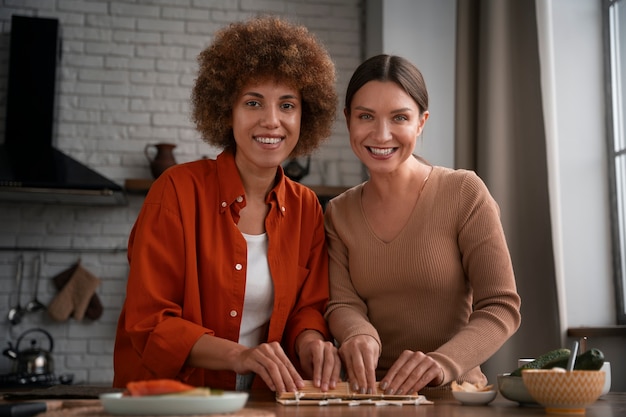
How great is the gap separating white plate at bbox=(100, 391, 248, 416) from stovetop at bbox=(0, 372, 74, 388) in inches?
126

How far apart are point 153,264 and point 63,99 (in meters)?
3.30

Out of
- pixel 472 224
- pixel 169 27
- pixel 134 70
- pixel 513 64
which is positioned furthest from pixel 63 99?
pixel 472 224

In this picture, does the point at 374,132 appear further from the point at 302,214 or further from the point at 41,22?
the point at 41,22

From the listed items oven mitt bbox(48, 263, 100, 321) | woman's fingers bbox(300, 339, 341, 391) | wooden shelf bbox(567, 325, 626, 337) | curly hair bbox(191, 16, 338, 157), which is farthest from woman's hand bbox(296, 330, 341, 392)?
oven mitt bbox(48, 263, 100, 321)

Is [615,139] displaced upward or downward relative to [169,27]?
downward

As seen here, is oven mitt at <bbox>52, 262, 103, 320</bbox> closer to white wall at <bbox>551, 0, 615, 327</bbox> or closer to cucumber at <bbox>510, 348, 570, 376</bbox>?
white wall at <bbox>551, 0, 615, 327</bbox>

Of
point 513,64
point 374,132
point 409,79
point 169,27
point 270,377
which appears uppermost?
point 169,27

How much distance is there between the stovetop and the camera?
4.05m

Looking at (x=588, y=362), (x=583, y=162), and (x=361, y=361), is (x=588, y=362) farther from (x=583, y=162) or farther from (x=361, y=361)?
(x=583, y=162)

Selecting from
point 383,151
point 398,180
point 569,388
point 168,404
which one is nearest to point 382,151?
point 383,151

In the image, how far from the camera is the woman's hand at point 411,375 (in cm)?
161

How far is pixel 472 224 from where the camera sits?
1981mm

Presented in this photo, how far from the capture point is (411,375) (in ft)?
5.38

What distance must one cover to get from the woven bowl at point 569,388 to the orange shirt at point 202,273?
0.77 meters
